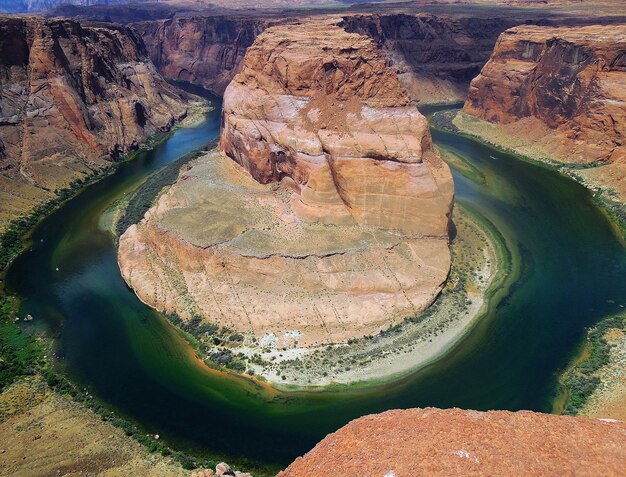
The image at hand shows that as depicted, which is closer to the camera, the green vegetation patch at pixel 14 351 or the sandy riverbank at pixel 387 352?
the green vegetation patch at pixel 14 351

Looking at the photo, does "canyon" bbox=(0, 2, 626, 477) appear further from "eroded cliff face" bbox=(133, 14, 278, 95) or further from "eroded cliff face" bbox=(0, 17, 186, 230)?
"eroded cliff face" bbox=(133, 14, 278, 95)

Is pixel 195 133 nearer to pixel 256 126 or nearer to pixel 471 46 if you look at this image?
pixel 256 126

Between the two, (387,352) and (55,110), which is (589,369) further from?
(55,110)

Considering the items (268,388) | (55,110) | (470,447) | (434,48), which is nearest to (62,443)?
(268,388)

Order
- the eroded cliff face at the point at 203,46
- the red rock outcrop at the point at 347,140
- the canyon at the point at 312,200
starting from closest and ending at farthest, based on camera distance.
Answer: the canyon at the point at 312,200 → the red rock outcrop at the point at 347,140 → the eroded cliff face at the point at 203,46

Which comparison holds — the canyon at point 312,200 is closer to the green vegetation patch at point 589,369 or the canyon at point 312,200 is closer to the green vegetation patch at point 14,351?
the green vegetation patch at point 589,369

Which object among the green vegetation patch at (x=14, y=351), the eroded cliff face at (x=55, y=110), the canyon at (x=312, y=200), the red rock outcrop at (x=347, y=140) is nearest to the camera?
the canyon at (x=312, y=200)

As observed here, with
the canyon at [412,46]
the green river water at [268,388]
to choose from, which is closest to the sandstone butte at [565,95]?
the green river water at [268,388]

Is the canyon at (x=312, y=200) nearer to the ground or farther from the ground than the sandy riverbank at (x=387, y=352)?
farther from the ground
